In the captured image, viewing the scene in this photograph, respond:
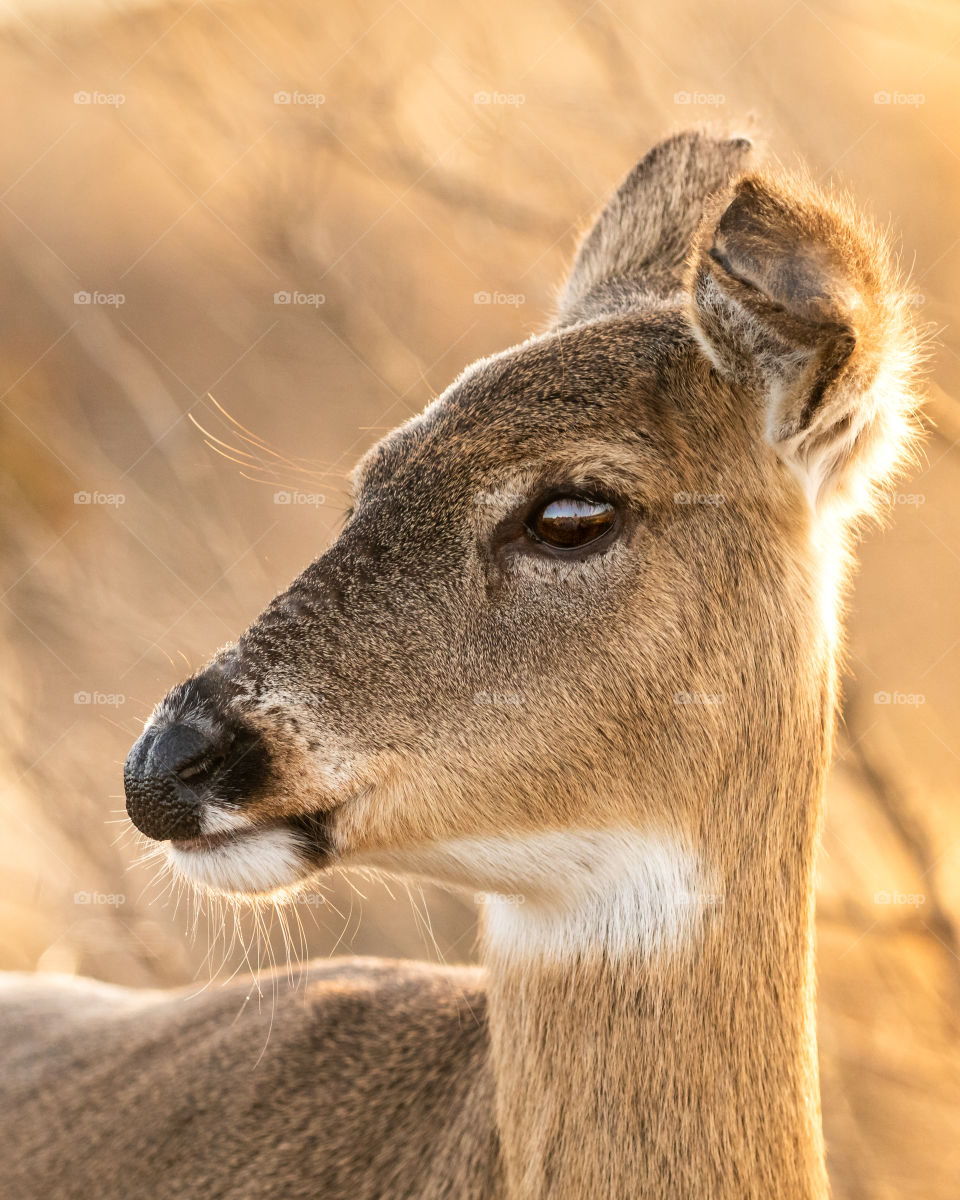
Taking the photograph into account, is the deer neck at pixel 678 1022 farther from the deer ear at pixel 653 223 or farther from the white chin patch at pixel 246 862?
the deer ear at pixel 653 223

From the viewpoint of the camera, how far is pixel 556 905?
2.77m

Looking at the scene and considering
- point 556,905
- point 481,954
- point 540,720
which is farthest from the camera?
point 481,954

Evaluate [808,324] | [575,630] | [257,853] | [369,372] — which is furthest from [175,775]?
[369,372]

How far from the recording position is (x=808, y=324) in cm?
241

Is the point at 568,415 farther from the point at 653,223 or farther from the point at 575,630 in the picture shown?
the point at 653,223

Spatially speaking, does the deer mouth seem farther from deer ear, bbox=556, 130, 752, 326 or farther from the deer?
deer ear, bbox=556, 130, 752, 326

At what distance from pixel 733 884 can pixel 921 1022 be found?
195 inches

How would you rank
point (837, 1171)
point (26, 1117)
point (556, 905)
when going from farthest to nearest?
point (837, 1171)
point (26, 1117)
point (556, 905)

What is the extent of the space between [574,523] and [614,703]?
38 cm

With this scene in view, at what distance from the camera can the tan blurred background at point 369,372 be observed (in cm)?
696

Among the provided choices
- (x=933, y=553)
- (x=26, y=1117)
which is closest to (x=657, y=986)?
(x=26, y=1117)

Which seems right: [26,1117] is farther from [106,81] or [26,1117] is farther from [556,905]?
[106,81]

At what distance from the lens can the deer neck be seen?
8.74ft

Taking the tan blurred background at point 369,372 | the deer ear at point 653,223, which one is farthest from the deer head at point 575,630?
the tan blurred background at point 369,372
